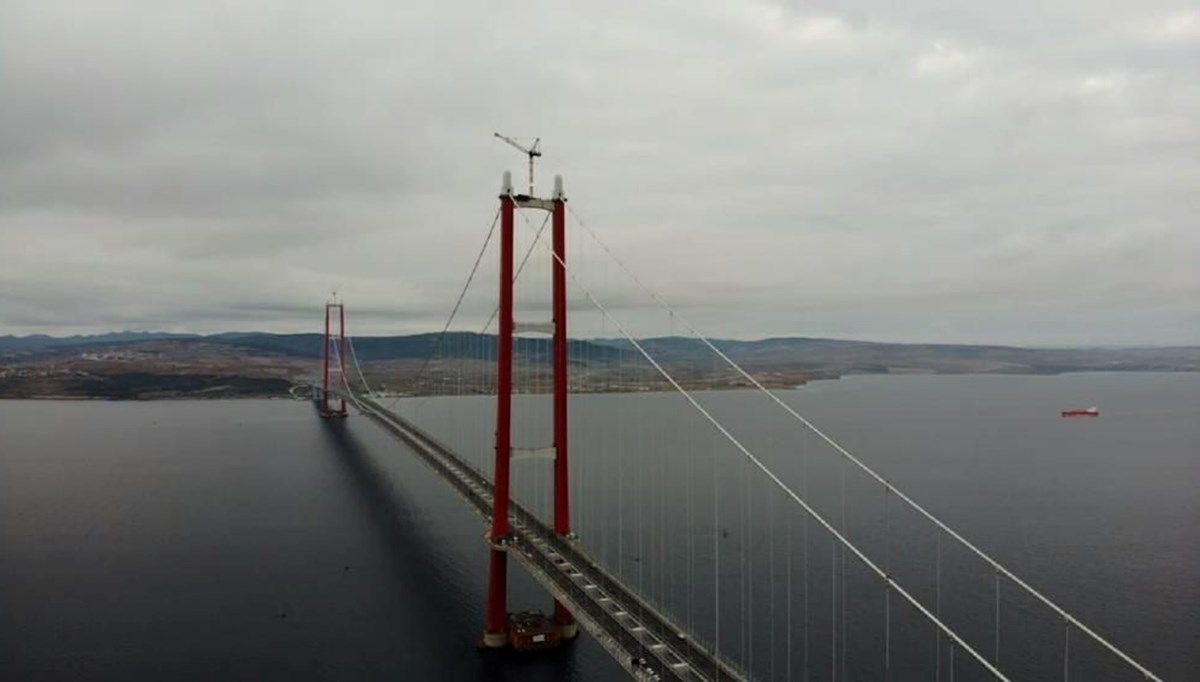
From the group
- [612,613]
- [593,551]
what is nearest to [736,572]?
[593,551]

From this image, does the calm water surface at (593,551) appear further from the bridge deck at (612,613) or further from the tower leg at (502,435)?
the bridge deck at (612,613)

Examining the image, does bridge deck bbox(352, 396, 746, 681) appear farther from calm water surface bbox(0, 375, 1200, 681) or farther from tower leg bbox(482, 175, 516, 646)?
calm water surface bbox(0, 375, 1200, 681)

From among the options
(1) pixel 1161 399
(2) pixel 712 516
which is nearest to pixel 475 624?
(2) pixel 712 516

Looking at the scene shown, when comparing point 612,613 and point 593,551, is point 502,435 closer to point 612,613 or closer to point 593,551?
point 612,613

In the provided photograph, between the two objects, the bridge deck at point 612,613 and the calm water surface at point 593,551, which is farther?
the calm water surface at point 593,551

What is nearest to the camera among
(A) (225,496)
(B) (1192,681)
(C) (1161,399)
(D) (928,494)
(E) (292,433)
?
(B) (1192,681)

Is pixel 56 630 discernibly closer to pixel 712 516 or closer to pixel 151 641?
pixel 151 641
